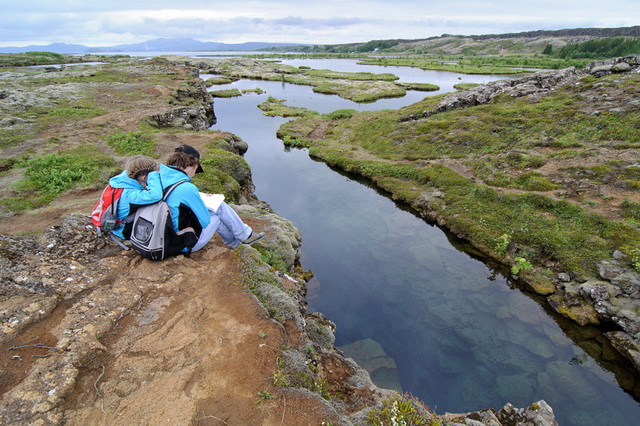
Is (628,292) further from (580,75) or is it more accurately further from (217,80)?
(217,80)

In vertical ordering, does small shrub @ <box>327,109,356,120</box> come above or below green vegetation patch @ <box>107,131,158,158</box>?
below

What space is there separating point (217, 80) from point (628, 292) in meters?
110

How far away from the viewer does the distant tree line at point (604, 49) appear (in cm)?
11681

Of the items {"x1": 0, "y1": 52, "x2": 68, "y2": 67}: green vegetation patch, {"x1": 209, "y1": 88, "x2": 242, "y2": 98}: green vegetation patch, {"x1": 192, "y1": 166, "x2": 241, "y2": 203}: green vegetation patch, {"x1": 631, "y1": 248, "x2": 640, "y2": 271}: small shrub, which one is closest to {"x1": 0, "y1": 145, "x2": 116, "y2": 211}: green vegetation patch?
{"x1": 192, "y1": 166, "x2": 241, "y2": 203}: green vegetation patch

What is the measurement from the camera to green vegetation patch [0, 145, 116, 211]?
17.3 meters

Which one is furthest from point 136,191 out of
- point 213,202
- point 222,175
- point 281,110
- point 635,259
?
point 281,110

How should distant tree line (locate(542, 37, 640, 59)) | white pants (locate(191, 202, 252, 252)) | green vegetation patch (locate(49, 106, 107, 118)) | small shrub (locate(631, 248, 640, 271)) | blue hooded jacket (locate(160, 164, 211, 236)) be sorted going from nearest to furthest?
blue hooded jacket (locate(160, 164, 211, 236)) → white pants (locate(191, 202, 252, 252)) → small shrub (locate(631, 248, 640, 271)) → green vegetation patch (locate(49, 106, 107, 118)) → distant tree line (locate(542, 37, 640, 59))

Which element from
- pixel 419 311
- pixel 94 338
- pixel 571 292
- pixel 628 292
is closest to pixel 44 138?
pixel 94 338

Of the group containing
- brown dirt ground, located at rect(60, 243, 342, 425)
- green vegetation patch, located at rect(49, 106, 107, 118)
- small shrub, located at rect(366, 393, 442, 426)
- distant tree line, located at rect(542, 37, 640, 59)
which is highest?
distant tree line, located at rect(542, 37, 640, 59)

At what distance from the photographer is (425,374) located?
13.1 metres

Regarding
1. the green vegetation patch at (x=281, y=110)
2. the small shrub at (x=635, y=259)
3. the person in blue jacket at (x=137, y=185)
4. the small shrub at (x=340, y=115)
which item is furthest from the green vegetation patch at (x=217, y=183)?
the green vegetation patch at (x=281, y=110)

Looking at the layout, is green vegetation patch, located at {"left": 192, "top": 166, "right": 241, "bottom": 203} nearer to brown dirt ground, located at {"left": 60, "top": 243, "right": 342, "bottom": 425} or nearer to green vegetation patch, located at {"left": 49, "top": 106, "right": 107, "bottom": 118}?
brown dirt ground, located at {"left": 60, "top": 243, "right": 342, "bottom": 425}

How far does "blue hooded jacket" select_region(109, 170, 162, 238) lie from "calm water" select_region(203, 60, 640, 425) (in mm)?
10227

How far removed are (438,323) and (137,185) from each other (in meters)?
14.7
